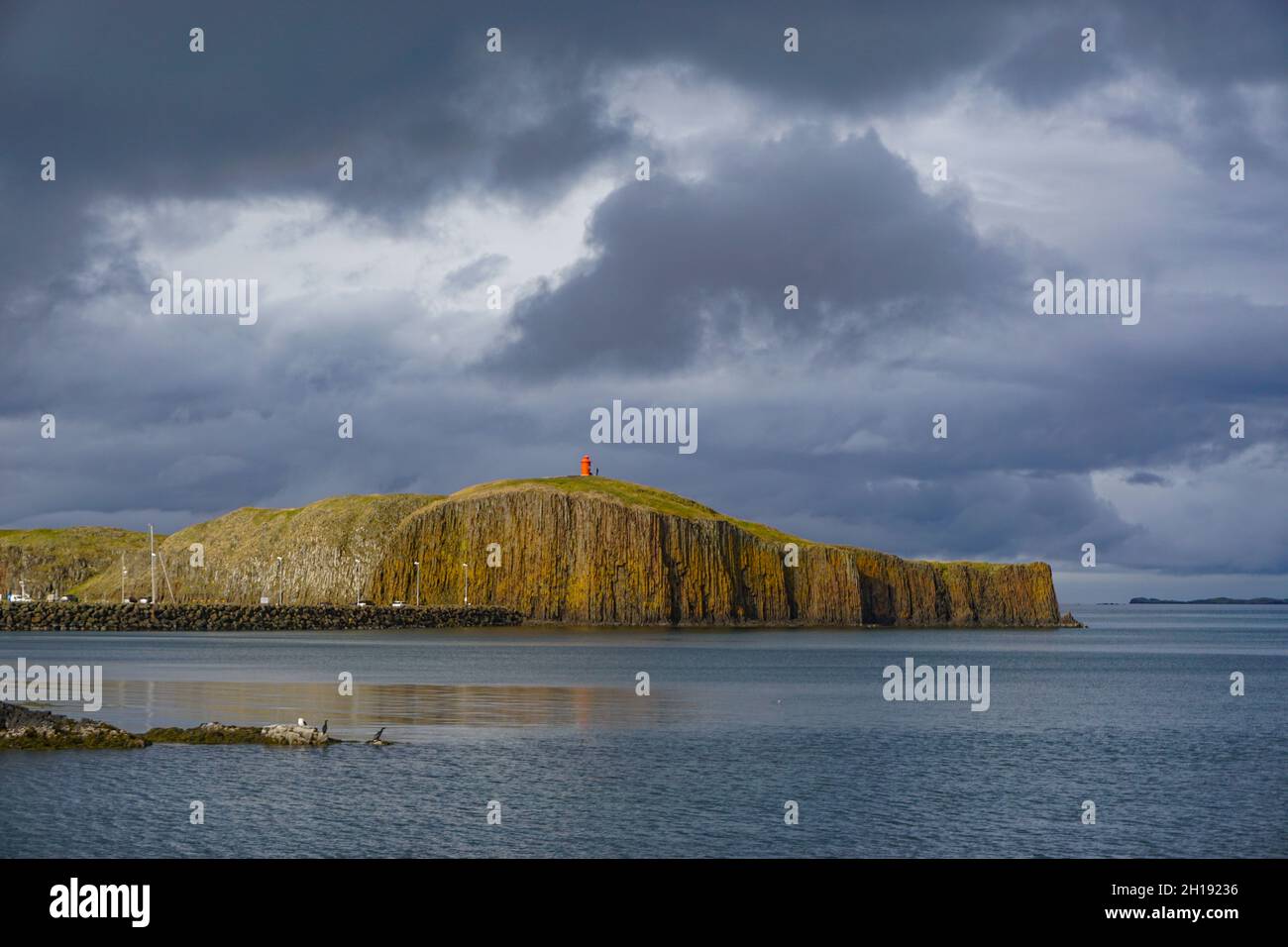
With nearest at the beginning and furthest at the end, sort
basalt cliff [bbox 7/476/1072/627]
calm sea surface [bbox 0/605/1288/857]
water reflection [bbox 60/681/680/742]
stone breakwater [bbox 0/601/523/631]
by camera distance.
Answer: calm sea surface [bbox 0/605/1288/857], water reflection [bbox 60/681/680/742], stone breakwater [bbox 0/601/523/631], basalt cliff [bbox 7/476/1072/627]

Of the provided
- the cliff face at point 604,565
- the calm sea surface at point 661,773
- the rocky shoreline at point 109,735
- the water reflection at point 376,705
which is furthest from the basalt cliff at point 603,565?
the rocky shoreline at point 109,735

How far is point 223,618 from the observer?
173375 mm

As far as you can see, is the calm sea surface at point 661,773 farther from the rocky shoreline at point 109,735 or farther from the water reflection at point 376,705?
the rocky shoreline at point 109,735

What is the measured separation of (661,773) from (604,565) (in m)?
133

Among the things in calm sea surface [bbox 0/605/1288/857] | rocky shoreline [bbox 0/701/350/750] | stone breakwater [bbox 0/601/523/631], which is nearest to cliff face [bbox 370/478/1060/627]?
stone breakwater [bbox 0/601/523/631]

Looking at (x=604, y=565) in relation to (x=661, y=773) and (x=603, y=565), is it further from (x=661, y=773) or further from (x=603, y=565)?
(x=661, y=773)

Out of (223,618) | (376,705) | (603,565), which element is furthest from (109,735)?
(223,618)

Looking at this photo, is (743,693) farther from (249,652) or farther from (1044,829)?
(249,652)

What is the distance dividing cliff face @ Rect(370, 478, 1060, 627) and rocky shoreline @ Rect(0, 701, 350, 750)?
12685 cm

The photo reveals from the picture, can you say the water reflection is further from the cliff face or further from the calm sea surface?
the cliff face

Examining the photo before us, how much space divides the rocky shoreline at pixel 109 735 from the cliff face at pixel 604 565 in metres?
127

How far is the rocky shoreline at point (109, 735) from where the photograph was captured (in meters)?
39.9

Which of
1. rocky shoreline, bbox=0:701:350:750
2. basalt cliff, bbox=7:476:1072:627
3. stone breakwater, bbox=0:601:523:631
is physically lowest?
stone breakwater, bbox=0:601:523:631

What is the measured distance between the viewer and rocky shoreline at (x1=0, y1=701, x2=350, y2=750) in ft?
131
